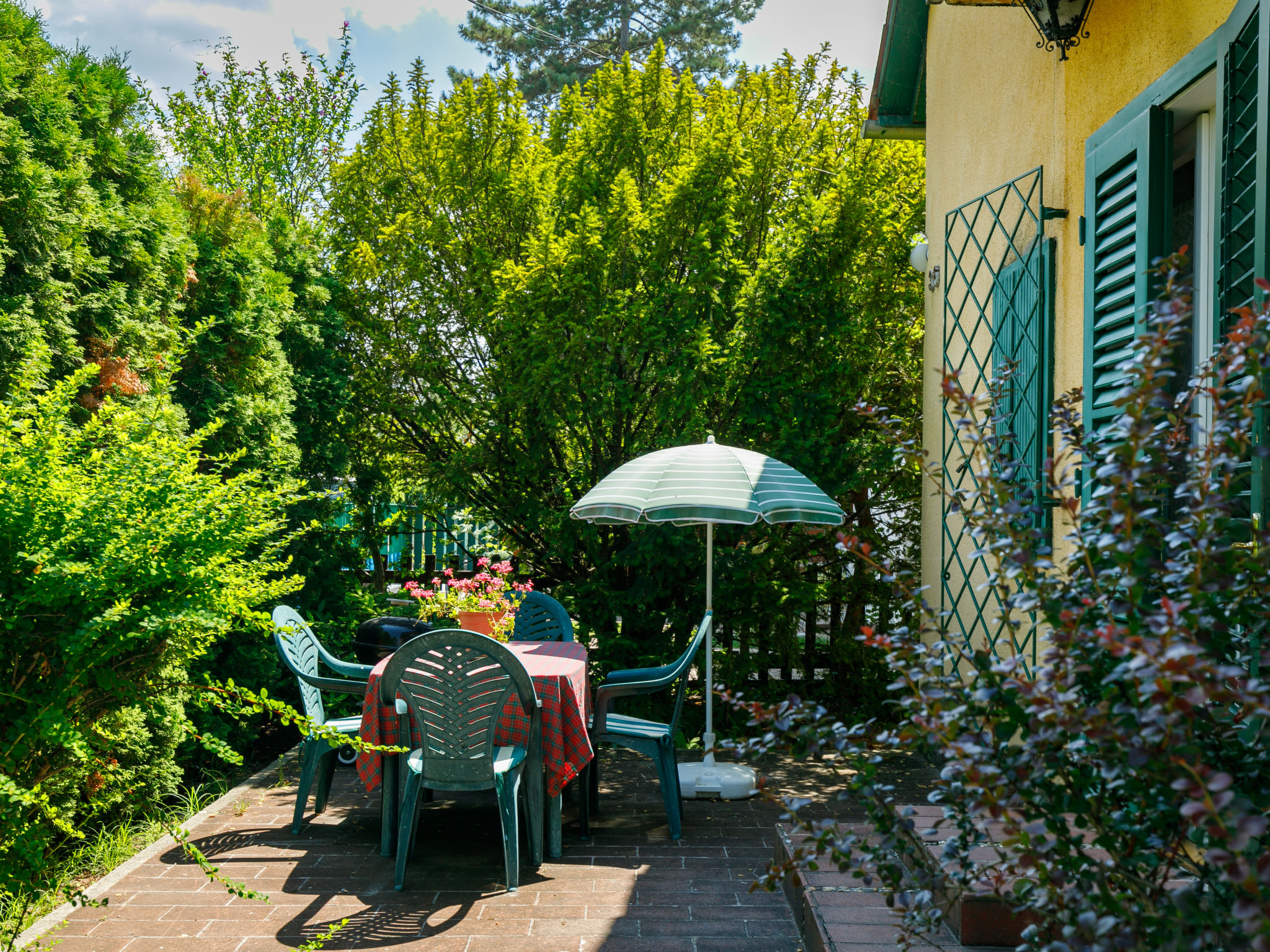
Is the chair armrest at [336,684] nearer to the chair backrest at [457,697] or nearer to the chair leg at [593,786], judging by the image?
the chair backrest at [457,697]

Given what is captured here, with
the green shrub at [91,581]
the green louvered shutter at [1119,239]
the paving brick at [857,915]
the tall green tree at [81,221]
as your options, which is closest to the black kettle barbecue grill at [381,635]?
the tall green tree at [81,221]

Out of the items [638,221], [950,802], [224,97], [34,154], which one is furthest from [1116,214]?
[224,97]

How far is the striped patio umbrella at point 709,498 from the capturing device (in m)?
5.08

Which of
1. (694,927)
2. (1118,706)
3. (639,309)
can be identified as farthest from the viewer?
(639,309)

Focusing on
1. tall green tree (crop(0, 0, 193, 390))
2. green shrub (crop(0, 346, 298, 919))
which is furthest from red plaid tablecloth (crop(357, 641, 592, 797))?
tall green tree (crop(0, 0, 193, 390))

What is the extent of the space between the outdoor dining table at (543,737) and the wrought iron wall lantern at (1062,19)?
11.6ft

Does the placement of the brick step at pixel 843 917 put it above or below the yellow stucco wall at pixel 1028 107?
below

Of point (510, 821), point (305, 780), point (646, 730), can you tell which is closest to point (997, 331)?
point (646, 730)

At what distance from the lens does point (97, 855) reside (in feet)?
14.2

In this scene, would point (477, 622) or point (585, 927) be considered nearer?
point (585, 927)

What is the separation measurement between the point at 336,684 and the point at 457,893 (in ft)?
4.69

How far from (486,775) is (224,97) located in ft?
36.7

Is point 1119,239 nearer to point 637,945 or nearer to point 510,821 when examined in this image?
point 637,945

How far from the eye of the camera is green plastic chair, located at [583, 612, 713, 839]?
4809mm
